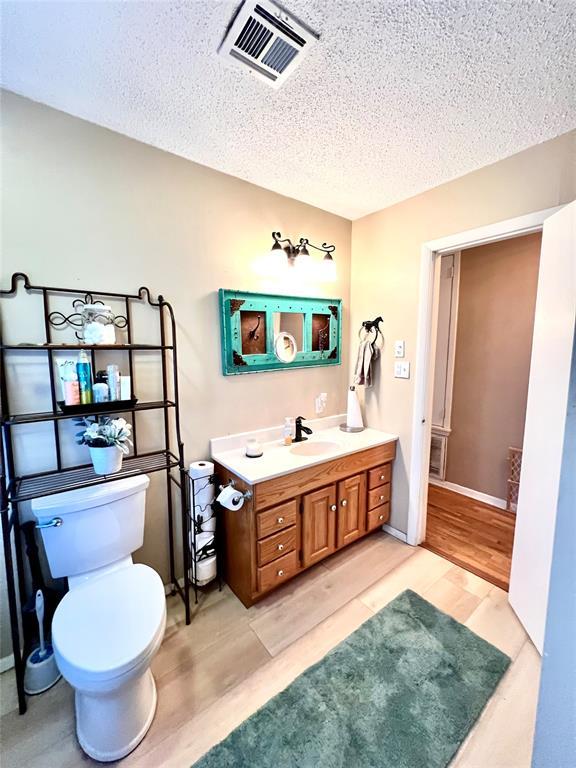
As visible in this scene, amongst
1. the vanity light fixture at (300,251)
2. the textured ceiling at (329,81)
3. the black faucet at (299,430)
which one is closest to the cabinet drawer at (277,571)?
the black faucet at (299,430)

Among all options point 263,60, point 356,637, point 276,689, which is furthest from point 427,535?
point 263,60

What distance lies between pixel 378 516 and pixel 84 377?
83.1 inches

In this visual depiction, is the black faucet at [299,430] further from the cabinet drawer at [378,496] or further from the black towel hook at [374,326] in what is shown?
the black towel hook at [374,326]

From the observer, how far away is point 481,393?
2.94 m

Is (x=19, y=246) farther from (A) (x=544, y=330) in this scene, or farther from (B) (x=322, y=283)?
(A) (x=544, y=330)

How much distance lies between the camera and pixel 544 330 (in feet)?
5.13

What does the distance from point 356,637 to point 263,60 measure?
8.21 ft

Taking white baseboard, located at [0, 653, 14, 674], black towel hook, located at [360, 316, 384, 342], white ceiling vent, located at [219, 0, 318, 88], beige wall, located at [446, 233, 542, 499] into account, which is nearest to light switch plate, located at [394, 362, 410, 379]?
black towel hook, located at [360, 316, 384, 342]

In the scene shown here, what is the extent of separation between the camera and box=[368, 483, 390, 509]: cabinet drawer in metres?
2.28

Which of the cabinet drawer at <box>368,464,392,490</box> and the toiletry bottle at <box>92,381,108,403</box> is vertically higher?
the toiletry bottle at <box>92,381,108,403</box>

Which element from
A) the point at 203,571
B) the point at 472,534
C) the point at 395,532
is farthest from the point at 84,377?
the point at 472,534

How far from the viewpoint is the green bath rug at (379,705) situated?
1.14 metres

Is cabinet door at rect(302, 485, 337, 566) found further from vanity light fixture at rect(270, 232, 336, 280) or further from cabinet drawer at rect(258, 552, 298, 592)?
vanity light fixture at rect(270, 232, 336, 280)

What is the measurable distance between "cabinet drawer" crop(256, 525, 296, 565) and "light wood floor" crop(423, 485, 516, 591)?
44.6 inches
